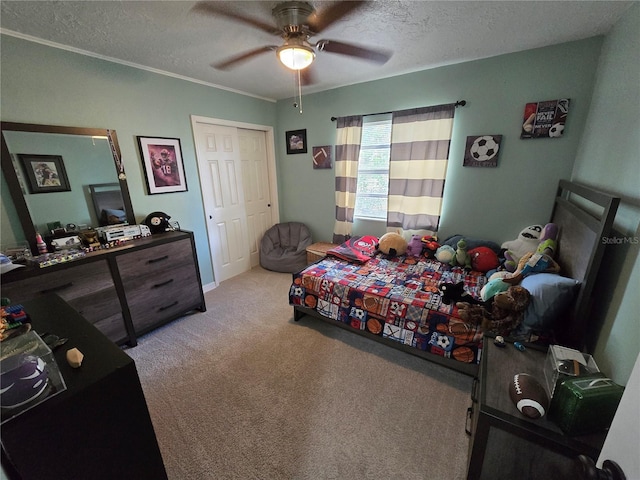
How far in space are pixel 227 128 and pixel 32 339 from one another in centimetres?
300

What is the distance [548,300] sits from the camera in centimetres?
144

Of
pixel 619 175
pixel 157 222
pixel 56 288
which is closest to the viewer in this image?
pixel 619 175

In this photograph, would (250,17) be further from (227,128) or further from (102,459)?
(102,459)

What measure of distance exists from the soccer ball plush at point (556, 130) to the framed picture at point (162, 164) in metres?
3.62

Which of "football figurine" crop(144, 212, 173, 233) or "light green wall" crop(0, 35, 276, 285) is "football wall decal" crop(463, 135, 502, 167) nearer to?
"light green wall" crop(0, 35, 276, 285)

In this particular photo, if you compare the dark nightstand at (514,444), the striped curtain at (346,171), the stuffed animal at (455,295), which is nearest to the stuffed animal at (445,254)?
the stuffed animal at (455,295)

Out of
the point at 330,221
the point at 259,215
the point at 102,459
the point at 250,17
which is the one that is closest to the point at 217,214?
the point at 259,215

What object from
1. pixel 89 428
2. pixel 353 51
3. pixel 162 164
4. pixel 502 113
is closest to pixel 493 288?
pixel 502 113

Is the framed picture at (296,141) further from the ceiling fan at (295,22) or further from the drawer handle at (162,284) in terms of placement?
the drawer handle at (162,284)

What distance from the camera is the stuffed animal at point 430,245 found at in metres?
2.75

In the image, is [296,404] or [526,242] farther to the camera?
[526,242]

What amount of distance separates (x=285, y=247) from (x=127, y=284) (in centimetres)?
216

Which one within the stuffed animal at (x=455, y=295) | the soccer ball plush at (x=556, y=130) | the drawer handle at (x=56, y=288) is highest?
the soccer ball plush at (x=556, y=130)

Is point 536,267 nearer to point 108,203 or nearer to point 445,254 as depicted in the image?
point 445,254
